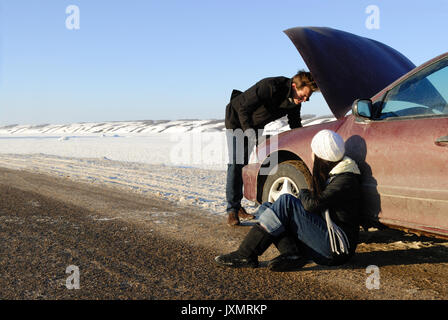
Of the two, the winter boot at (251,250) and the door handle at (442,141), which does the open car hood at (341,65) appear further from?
the winter boot at (251,250)

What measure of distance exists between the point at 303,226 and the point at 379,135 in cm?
97

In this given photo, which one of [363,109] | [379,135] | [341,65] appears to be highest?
[341,65]

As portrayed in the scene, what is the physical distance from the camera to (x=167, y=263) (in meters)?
3.45

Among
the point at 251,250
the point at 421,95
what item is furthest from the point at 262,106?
the point at 251,250

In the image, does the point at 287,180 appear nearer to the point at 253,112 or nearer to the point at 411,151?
the point at 253,112

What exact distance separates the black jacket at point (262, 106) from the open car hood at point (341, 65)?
1.75 ft

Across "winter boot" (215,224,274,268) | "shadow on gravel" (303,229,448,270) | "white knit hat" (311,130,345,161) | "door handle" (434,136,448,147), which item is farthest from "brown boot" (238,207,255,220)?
"door handle" (434,136,448,147)

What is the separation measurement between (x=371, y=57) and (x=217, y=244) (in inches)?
107

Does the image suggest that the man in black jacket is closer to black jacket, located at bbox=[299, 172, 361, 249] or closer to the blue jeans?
black jacket, located at bbox=[299, 172, 361, 249]

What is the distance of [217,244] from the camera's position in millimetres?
4141

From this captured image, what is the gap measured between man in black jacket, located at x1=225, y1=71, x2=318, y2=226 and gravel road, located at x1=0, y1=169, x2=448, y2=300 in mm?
506

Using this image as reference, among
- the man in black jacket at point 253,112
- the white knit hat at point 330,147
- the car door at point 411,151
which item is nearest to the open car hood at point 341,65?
the man in black jacket at point 253,112

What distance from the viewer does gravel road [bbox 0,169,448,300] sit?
2.81 meters

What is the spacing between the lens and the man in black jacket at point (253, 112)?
460 centimetres
